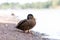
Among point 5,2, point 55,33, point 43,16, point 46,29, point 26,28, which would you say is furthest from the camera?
point 5,2

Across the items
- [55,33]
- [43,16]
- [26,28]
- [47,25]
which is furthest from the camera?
[43,16]

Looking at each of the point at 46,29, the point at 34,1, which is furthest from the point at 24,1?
the point at 46,29

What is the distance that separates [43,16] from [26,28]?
3890 millimetres

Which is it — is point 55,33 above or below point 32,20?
below

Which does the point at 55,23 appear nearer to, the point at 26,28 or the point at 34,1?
the point at 26,28

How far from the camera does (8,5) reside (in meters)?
12.1

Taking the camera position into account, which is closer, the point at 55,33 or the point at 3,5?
the point at 55,33

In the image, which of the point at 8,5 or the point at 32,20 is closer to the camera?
the point at 32,20

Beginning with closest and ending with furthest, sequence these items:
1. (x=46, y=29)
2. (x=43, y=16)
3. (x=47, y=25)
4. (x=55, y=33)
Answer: (x=55, y=33) < (x=46, y=29) < (x=47, y=25) < (x=43, y=16)

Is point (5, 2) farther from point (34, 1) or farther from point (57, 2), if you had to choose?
point (57, 2)

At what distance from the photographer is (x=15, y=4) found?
39.8 feet

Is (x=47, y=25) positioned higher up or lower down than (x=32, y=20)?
lower down

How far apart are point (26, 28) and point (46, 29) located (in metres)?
1.75

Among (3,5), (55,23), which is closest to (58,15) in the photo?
(55,23)
